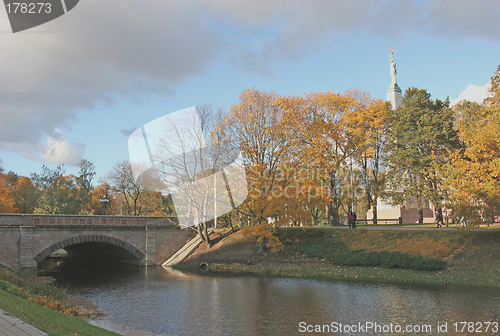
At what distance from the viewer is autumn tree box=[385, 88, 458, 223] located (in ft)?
118

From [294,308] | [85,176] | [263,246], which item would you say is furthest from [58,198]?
[294,308]

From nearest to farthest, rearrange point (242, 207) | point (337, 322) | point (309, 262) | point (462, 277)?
point (337, 322) → point (462, 277) → point (309, 262) → point (242, 207)

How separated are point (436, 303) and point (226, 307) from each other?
9288 millimetres

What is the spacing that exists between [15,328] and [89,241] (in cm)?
2880

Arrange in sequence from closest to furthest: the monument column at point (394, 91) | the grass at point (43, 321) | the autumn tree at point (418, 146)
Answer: the grass at point (43, 321) → the autumn tree at point (418, 146) → the monument column at point (394, 91)

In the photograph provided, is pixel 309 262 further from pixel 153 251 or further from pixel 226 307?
pixel 153 251

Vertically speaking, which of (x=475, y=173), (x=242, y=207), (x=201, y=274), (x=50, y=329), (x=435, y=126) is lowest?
(x=201, y=274)

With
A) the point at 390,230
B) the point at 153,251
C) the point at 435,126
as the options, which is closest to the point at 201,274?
the point at 153,251

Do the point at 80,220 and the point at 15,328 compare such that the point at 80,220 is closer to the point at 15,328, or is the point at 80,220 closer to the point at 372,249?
the point at 372,249

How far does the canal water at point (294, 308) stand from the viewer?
13.7 metres

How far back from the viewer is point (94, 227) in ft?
116

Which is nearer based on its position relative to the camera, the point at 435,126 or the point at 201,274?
the point at 201,274

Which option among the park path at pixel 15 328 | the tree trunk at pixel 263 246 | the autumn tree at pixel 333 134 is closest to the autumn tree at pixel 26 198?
the tree trunk at pixel 263 246

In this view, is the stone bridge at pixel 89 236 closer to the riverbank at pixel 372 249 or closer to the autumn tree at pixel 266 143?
the riverbank at pixel 372 249
